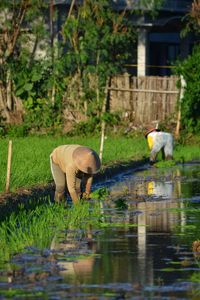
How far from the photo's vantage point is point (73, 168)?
46.1 feet

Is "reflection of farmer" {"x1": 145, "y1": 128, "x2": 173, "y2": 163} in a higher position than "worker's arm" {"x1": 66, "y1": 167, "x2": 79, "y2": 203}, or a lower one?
lower

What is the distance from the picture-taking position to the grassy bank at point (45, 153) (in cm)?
1741

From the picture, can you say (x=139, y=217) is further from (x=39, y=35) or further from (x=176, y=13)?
(x=176, y=13)

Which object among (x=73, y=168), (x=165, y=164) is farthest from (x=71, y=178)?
(x=165, y=164)

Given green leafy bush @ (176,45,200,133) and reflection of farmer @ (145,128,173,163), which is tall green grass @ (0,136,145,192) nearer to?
reflection of farmer @ (145,128,173,163)

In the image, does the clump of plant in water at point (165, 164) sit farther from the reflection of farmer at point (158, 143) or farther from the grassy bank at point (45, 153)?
the grassy bank at point (45, 153)

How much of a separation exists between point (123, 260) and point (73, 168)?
11.6 ft

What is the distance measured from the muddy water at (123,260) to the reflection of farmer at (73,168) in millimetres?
536

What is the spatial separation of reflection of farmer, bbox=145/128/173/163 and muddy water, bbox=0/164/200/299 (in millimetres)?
6571

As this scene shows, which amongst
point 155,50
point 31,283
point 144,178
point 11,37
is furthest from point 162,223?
point 155,50

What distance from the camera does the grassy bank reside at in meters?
17.4

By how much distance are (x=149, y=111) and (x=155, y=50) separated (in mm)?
11857

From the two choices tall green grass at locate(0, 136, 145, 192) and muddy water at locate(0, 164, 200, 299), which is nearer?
muddy water at locate(0, 164, 200, 299)

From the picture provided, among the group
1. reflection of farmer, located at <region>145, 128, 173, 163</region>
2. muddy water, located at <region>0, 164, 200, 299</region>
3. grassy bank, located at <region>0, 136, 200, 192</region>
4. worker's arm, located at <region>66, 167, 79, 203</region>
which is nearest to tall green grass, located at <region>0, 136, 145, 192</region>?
grassy bank, located at <region>0, 136, 200, 192</region>
